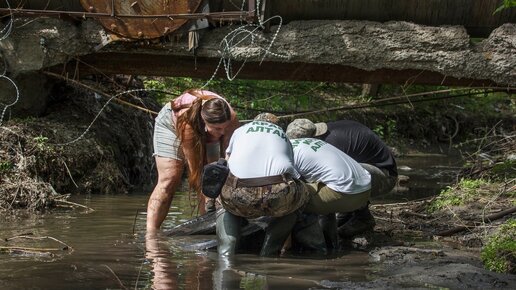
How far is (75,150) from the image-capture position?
10664mm

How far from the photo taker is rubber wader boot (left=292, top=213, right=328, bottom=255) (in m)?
7.67

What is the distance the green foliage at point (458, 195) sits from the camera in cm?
959

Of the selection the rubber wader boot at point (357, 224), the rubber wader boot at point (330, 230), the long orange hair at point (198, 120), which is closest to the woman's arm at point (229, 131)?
the long orange hair at point (198, 120)

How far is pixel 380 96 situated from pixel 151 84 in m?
6.90

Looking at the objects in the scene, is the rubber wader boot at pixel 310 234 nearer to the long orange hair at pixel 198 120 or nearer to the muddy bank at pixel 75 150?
the long orange hair at pixel 198 120

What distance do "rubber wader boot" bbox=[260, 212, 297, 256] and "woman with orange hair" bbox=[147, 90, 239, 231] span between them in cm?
98

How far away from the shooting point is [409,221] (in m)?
9.34

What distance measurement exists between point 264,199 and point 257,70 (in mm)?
3630

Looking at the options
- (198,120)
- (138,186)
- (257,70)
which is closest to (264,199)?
(198,120)

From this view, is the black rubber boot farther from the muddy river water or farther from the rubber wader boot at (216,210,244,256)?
the rubber wader boot at (216,210,244,256)

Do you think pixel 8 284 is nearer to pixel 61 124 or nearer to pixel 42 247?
pixel 42 247

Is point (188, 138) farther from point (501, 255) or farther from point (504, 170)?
point (504, 170)

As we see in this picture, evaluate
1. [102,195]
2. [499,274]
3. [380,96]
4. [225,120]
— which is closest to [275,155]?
[225,120]

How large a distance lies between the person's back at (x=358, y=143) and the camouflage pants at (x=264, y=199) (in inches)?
53.4
